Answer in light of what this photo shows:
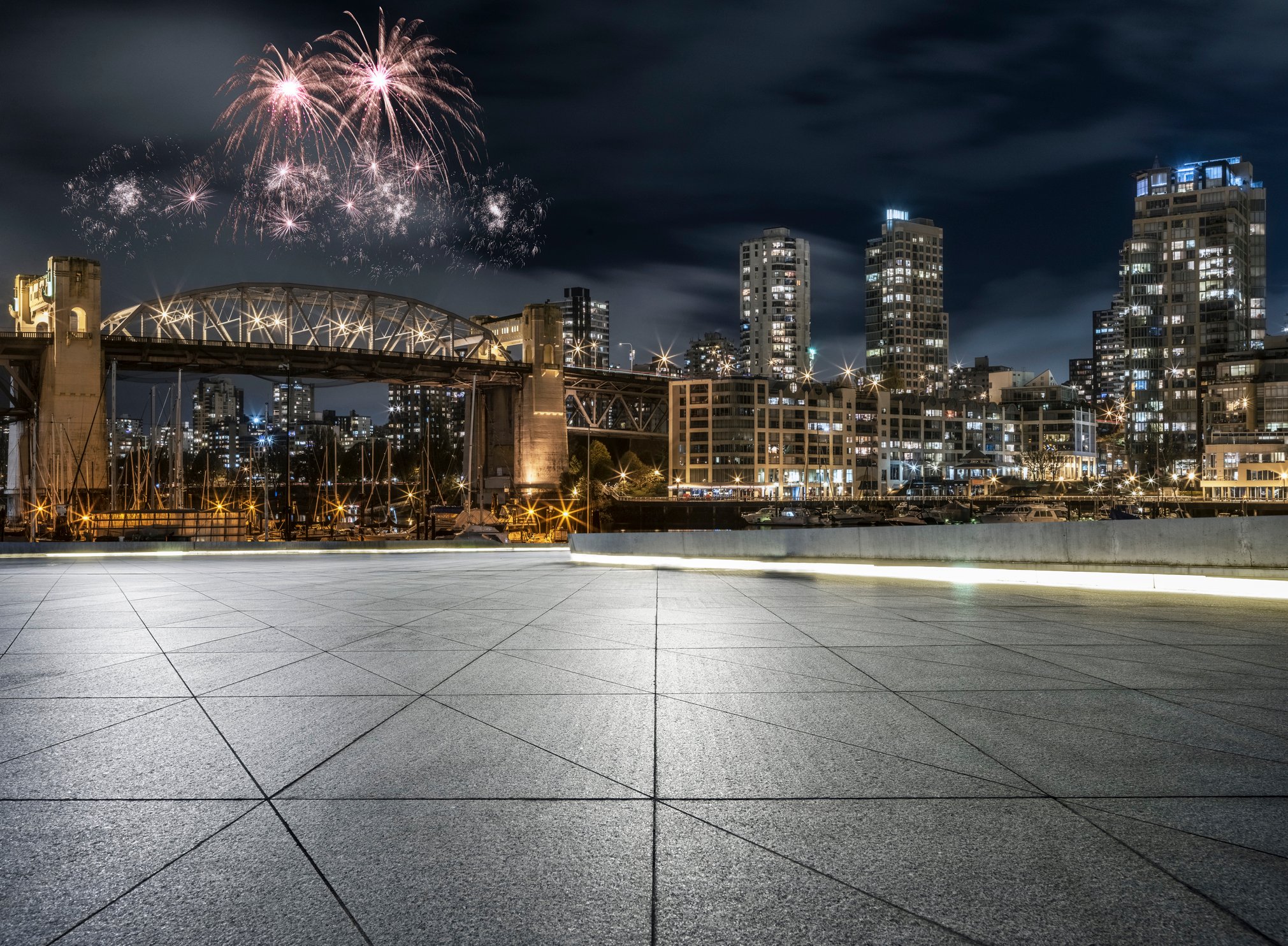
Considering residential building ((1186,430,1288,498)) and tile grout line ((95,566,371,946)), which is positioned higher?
residential building ((1186,430,1288,498))

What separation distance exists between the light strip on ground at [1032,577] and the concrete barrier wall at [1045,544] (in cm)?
22

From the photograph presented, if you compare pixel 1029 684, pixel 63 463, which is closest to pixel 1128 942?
pixel 1029 684

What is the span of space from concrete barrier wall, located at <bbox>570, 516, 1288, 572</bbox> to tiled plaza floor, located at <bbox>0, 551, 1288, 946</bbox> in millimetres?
4001

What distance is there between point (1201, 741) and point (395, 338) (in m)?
157

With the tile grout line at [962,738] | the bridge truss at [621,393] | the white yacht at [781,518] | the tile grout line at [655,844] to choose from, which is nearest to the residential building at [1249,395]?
the bridge truss at [621,393]

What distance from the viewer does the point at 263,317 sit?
145500 mm

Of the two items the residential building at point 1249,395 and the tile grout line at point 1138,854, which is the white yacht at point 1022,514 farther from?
the residential building at point 1249,395

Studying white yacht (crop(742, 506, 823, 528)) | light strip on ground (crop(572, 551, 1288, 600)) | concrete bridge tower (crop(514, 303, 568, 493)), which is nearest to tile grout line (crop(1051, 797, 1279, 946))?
light strip on ground (crop(572, 551, 1288, 600))

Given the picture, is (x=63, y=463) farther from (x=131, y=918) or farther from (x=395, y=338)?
(x=131, y=918)

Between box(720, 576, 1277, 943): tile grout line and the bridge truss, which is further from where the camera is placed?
the bridge truss

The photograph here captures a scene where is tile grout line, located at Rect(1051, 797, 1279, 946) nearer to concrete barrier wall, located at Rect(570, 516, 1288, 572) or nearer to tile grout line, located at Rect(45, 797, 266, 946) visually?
tile grout line, located at Rect(45, 797, 266, 946)

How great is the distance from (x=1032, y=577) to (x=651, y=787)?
14803 millimetres

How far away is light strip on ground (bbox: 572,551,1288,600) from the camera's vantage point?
1591 cm

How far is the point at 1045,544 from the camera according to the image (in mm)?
19484
